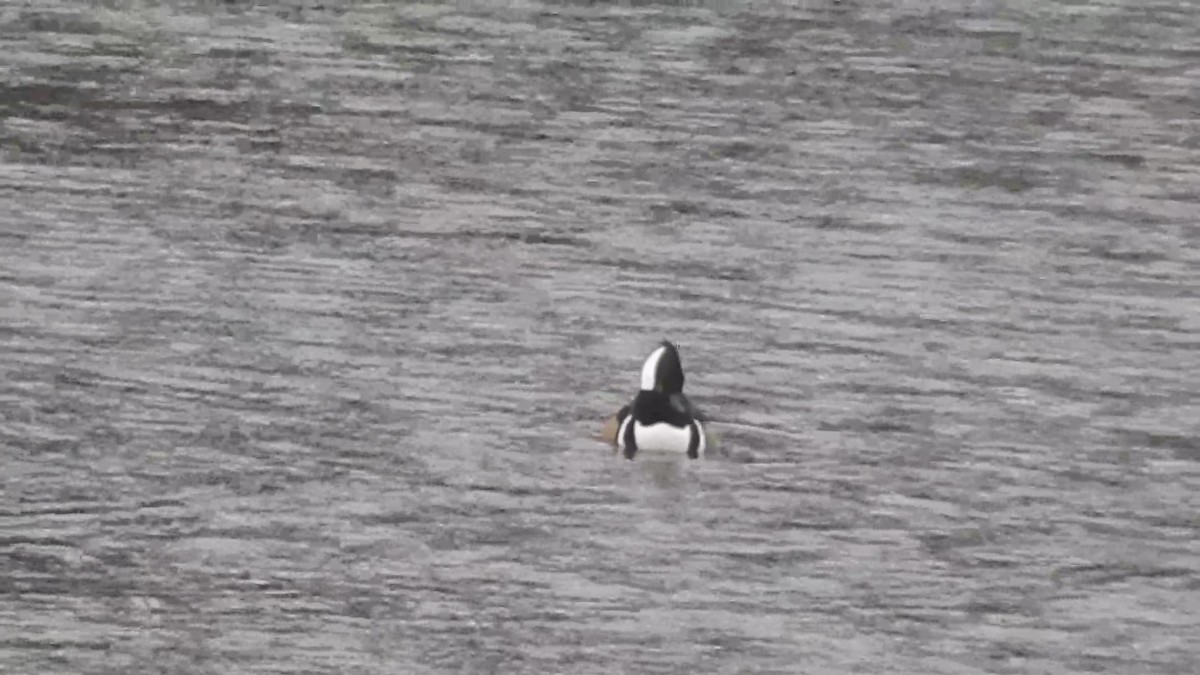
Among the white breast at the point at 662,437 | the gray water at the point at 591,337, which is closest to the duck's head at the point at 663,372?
the white breast at the point at 662,437

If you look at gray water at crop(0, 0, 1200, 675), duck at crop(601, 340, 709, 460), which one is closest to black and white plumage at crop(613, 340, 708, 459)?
duck at crop(601, 340, 709, 460)

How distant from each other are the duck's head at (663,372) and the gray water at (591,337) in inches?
16.5

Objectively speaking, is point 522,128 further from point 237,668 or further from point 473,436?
point 237,668

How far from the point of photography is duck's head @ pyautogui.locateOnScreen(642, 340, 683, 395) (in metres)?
11.7

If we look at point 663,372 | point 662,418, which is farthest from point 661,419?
point 663,372

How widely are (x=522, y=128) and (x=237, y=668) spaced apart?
26.3 ft

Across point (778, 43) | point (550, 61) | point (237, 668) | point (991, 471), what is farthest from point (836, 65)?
point (237, 668)

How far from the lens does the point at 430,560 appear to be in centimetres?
1041

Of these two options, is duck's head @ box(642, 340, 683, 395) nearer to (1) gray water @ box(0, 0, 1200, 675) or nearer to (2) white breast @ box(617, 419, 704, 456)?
(2) white breast @ box(617, 419, 704, 456)

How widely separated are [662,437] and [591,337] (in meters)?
1.65

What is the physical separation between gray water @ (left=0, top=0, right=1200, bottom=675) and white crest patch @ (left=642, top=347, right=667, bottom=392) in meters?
0.43

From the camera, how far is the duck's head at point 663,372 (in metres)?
11.7

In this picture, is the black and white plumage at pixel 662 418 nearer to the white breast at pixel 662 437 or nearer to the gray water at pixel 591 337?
the white breast at pixel 662 437

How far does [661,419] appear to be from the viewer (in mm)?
11547
